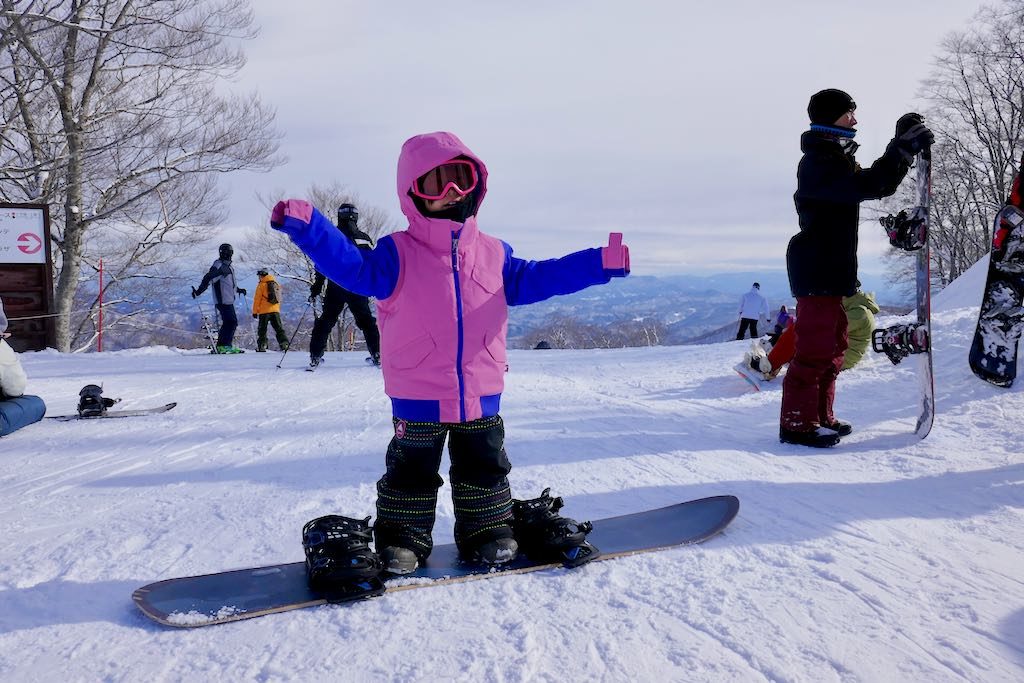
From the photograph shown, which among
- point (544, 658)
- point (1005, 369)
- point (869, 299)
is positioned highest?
point (869, 299)

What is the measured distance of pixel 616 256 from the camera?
8.14 feet

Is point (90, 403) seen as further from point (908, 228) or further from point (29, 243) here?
point (29, 243)

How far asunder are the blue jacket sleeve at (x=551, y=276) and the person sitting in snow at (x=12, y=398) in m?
4.27

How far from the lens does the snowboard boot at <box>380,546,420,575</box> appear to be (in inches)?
90.7

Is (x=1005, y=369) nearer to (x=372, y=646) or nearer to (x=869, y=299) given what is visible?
(x=869, y=299)

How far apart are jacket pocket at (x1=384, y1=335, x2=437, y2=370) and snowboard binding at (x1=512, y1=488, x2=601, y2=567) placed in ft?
2.37

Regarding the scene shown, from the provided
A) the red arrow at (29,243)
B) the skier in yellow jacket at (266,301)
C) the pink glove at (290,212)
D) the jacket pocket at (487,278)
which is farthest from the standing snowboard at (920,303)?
the red arrow at (29,243)

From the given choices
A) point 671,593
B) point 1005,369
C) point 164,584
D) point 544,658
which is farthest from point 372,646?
point 1005,369

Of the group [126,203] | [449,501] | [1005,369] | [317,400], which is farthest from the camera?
[126,203]

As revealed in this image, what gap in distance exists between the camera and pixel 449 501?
331cm

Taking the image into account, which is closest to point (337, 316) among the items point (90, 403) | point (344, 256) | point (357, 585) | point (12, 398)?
point (90, 403)

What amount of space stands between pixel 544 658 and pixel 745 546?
3.63 ft

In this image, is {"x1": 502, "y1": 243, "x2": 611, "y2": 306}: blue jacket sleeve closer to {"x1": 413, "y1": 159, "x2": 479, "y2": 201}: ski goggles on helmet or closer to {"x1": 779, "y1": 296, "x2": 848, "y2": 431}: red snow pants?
{"x1": 413, "y1": 159, "x2": 479, "y2": 201}: ski goggles on helmet

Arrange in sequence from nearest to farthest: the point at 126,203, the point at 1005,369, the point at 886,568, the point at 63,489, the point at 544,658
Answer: the point at 544,658 → the point at 886,568 → the point at 63,489 → the point at 1005,369 → the point at 126,203
